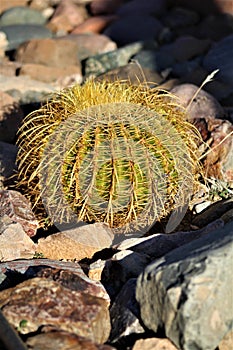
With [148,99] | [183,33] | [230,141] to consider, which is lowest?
[183,33]

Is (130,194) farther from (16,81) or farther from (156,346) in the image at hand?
(16,81)

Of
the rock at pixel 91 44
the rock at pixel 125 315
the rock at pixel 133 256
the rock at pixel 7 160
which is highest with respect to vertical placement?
the rock at pixel 125 315

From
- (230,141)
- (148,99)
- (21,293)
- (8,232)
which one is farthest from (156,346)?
(230,141)

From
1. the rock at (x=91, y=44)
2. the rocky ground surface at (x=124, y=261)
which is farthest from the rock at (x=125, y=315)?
the rock at (x=91, y=44)

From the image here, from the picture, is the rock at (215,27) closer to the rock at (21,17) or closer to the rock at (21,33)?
the rock at (21,33)

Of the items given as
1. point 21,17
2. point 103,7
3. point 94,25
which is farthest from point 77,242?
point 103,7

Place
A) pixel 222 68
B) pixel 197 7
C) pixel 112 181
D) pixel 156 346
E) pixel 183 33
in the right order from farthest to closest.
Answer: pixel 197 7 < pixel 183 33 < pixel 222 68 < pixel 112 181 < pixel 156 346

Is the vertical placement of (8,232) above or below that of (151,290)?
below

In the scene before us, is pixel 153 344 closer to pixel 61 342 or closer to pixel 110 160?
pixel 61 342
